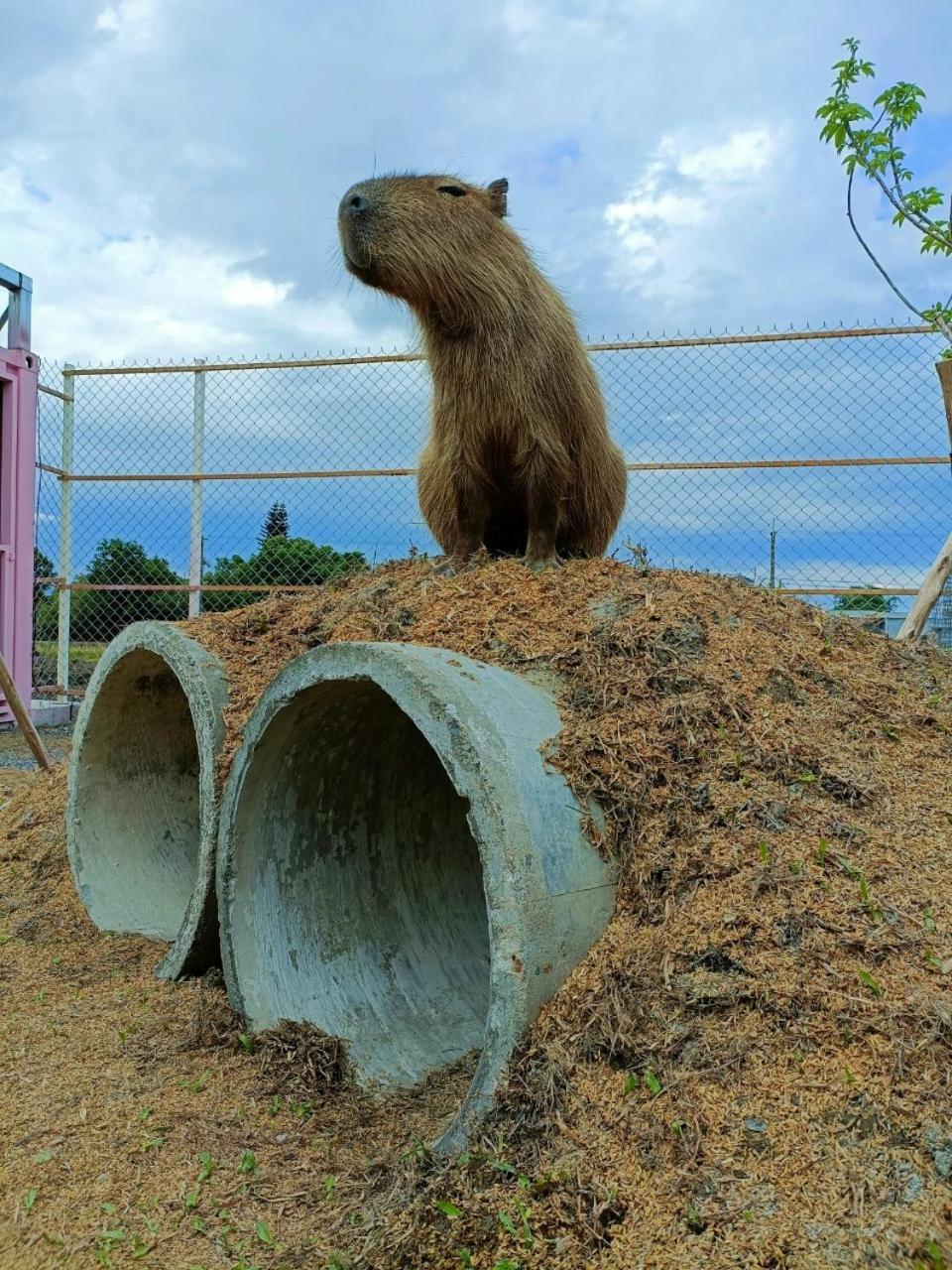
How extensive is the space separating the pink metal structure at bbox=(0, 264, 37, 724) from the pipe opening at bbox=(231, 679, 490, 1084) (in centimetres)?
626

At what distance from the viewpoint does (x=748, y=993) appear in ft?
7.53

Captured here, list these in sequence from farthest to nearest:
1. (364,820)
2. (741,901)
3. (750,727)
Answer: (364,820) → (750,727) → (741,901)

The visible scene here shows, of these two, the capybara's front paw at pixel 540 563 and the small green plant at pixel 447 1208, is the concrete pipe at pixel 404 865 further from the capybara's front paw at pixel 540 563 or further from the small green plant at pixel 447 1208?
the capybara's front paw at pixel 540 563

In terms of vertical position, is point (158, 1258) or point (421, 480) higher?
point (421, 480)

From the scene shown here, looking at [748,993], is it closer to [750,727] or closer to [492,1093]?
[492,1093]

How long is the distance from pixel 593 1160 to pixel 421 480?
9.99ft

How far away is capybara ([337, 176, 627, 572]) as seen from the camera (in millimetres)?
3811

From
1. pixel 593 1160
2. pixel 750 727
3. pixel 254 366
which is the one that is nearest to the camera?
pixel 593 1160

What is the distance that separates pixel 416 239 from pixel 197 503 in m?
5.53

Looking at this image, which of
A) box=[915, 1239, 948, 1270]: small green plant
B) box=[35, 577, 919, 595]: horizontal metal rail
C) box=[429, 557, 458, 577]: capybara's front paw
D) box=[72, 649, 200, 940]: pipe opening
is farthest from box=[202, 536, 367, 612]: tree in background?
box=[915, 1239, 948, 1270]: small green plant

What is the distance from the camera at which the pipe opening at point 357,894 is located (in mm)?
3287

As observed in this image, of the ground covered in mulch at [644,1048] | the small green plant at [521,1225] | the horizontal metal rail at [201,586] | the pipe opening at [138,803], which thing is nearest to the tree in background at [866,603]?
the horizontal metal rail at [201,586]

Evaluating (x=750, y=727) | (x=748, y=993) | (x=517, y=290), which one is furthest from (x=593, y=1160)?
(x=517, y=290)

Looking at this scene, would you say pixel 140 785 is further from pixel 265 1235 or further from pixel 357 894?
pixel 265 1235
